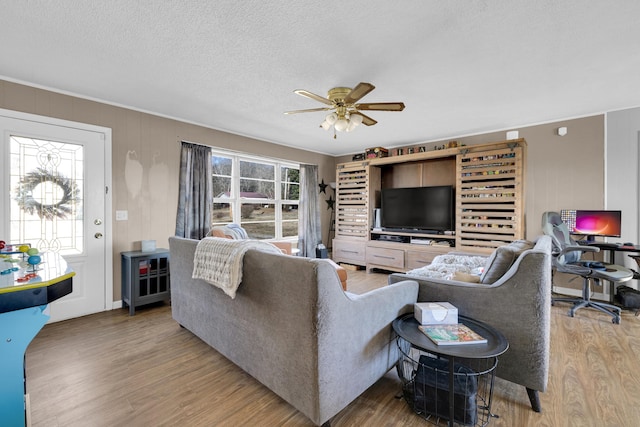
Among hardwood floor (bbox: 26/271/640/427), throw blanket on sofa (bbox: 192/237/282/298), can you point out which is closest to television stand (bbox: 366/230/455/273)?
hardwood floor (bbox: 26/271/640/427)

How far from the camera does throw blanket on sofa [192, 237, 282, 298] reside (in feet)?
5.71

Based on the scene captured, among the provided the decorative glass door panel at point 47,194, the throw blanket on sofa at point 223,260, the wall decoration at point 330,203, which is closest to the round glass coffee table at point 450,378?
the throw blanket on sofa at point 223,260

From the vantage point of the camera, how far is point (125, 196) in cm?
335

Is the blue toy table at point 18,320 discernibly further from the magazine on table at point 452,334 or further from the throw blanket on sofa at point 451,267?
the throw blanket on sofa at point 451,267

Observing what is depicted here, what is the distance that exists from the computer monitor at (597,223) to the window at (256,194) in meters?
4.33

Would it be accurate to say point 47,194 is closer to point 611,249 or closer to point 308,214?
point 308,214

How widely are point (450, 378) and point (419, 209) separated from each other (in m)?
3.73

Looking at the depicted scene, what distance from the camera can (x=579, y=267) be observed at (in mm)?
3098

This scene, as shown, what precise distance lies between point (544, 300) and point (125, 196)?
408 centimetres

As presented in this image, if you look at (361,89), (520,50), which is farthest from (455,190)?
(361,89)

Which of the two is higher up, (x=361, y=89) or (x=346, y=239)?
(x=361, y=89)

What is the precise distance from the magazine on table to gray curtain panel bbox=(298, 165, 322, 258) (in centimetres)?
407

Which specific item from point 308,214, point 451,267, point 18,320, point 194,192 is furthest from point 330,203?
point 18,320

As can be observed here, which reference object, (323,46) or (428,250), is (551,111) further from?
(323,46)
